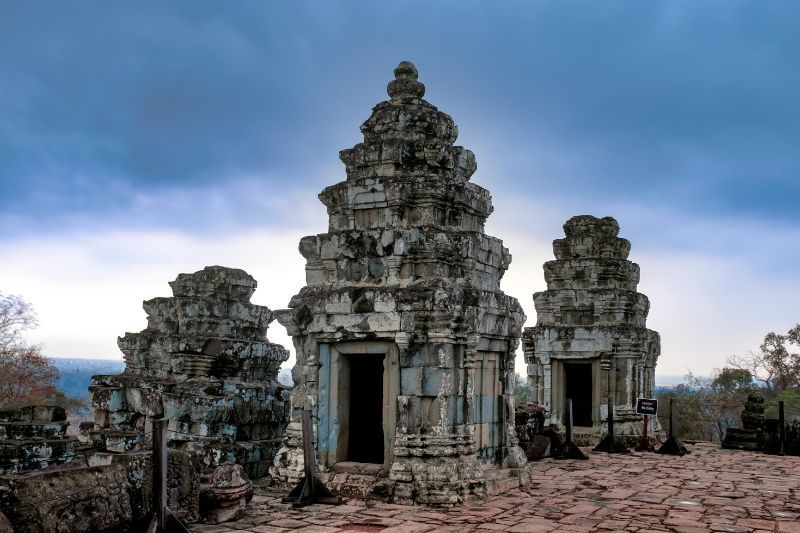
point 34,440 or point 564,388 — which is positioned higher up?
point 564,388

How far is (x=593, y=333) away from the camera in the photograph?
16844 mm

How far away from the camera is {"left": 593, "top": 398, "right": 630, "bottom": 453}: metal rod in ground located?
15484mm

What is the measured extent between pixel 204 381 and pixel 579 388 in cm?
1002

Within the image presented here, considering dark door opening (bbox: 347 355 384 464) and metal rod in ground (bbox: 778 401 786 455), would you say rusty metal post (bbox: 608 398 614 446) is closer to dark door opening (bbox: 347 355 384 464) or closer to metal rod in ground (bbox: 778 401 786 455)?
metal rod in ground (bbox: 778 401 786 455)

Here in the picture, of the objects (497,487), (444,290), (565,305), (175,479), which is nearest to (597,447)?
(565,305)

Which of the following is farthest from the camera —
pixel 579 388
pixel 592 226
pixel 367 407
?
pixel 579 388

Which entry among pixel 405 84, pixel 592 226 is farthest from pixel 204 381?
pixel 592 226

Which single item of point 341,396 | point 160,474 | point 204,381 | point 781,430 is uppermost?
point 204,381

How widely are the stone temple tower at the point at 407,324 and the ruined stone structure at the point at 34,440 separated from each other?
123 inches

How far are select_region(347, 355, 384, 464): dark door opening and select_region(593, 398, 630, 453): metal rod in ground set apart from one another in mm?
6857

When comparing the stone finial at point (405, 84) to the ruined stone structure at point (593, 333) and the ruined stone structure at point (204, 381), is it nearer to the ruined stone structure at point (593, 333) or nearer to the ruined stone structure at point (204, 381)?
the ruined stone structure at point (204, 381)

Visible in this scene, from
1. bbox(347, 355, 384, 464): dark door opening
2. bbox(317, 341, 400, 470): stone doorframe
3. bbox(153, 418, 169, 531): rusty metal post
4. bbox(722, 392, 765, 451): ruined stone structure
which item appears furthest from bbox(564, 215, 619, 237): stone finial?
bbox(153, 418, 169, 531): rusty metal post

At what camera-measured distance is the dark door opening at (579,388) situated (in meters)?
17.6

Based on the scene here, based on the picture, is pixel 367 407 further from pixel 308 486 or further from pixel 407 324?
pixel 308 486
